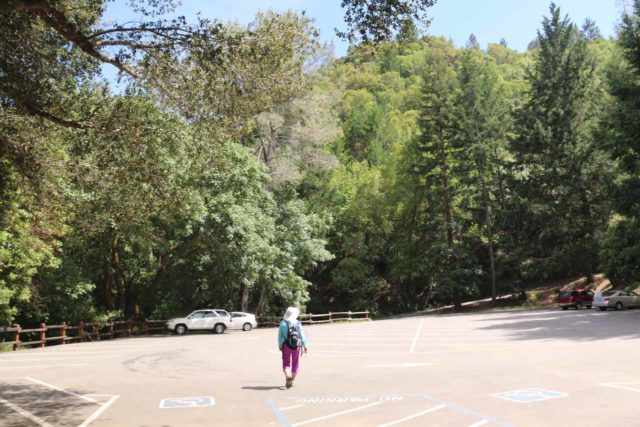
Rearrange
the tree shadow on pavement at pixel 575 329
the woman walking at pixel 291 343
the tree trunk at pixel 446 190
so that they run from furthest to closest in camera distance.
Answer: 1. the tree trunk at pixel 446 190
2. the tree shadow on pavement at pixel 575 329
3. the woman walking at pixel 291 343

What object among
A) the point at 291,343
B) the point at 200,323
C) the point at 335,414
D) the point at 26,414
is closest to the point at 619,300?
the point at 200,323

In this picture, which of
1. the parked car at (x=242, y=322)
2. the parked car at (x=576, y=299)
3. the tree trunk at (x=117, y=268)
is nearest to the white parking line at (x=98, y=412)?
the tree trunk at (x=117, y=268)

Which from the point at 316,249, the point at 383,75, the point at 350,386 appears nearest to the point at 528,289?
the point at 316,249

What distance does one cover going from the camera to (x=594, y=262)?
46562 millimetres

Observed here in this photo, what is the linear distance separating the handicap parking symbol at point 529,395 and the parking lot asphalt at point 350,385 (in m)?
0.02

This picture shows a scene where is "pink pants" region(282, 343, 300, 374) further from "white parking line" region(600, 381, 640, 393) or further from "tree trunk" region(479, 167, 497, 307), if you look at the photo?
"tree trunk" region(479, 167, 497, 307)

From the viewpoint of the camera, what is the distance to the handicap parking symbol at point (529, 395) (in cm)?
925

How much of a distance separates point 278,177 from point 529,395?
30.6 metres

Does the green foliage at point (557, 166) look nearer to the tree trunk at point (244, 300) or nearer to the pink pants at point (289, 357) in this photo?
the tree trunk at point (244, 300)

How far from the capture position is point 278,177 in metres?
38.9

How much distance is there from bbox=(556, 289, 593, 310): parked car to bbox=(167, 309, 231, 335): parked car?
71.0ft

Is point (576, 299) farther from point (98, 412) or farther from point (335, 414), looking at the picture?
point (98, 412)

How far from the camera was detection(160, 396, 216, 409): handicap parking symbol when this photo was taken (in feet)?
31.2

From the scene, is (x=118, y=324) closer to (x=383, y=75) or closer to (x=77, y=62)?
(x=77, y=62)
